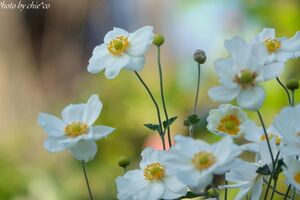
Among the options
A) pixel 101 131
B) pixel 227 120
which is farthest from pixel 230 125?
pixel 101 131

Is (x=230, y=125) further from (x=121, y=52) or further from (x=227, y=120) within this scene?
(x=121, y=52)

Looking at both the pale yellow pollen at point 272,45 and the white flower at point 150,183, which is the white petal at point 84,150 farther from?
the pale yellow pollen at point 272,45

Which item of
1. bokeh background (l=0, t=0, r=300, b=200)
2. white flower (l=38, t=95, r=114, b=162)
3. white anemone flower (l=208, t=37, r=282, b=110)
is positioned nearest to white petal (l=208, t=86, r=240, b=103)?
white anemone flower (l=208, t=37, r=282, b=110)

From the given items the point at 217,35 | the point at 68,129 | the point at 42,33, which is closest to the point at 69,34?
the point at 42,33

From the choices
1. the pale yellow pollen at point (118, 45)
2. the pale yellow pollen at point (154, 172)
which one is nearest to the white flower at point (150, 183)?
the pale yellow pollen at point (154, 172)

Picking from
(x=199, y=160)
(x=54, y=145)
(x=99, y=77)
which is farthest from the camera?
(x=99, y=77)

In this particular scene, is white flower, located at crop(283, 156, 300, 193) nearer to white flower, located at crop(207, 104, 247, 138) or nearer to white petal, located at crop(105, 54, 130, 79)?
white flower, located at crop(207, 104, 247, 138)

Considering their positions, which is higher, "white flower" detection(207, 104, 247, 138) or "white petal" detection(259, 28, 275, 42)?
"white petal" detection(259, 28, 275, 42)
